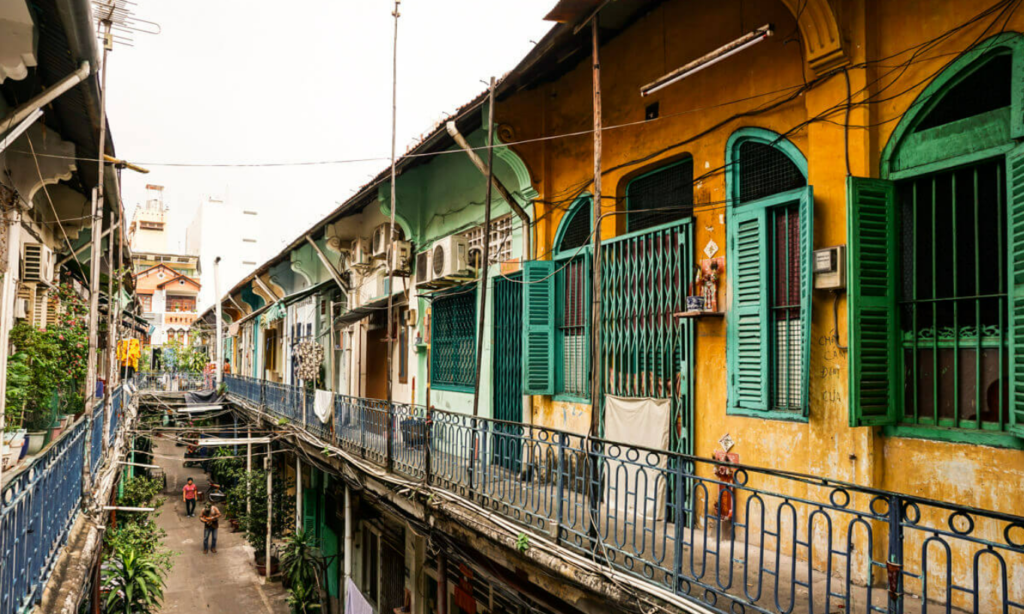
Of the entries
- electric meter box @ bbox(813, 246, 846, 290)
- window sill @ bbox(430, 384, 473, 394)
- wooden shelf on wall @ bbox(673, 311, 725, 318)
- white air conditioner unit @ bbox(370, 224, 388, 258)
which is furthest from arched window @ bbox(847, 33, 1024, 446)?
white air conditioner unit @ bbox(370, 224, 388, 258)

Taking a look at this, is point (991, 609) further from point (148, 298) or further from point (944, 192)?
point (148, 298)

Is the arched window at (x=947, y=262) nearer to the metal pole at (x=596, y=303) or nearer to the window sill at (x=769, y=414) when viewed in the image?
the window sill at (x=769, y=414)

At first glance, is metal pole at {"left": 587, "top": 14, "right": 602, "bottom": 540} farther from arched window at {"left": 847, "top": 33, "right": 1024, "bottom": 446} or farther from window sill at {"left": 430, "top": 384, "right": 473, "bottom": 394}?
window sill at {"left": 430, "top": 384, "right": 473, "bottom": 394}

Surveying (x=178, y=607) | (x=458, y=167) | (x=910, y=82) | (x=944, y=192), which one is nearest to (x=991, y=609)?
(x=944, y=192)

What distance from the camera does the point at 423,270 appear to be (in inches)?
484

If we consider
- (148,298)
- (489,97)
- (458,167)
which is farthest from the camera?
(148,298)

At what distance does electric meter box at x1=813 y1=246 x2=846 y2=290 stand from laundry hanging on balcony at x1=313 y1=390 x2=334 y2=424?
10439 millimetres

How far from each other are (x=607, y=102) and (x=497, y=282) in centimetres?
374

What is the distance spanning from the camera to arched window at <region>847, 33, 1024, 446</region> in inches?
182

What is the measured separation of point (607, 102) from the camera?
862 centimetres

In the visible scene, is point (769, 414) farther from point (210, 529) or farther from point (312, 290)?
point (210, 529)

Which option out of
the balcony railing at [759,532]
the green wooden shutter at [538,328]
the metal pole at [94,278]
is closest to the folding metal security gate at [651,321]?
the balcony railing at [759,532]

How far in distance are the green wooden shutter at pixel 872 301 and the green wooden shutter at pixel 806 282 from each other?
1.24 ft

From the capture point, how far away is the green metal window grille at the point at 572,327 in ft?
29.8
